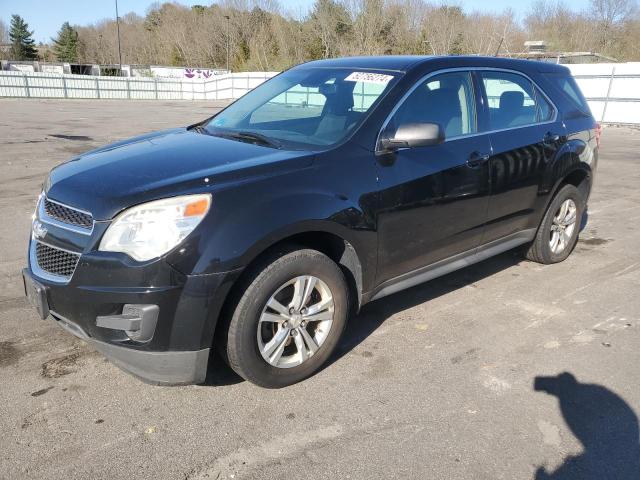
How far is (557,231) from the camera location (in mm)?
5133

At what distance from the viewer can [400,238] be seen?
11.3ft

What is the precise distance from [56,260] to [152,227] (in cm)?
63

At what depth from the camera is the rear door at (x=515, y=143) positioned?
13.4 ft

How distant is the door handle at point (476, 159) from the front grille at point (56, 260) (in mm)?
2571

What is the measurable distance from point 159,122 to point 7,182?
11.9 meters

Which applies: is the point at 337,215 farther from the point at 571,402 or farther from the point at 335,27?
the point at 335,27

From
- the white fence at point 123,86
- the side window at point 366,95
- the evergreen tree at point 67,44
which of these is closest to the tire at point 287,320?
the side window at point 366,95

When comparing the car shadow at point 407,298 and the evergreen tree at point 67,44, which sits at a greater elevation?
the evergreen tree at point 67,44

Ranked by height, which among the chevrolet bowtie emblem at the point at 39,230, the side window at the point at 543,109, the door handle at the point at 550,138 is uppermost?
the side window at the point at 543,109

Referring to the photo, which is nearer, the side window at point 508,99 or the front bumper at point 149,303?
the front bumper at point 149,303

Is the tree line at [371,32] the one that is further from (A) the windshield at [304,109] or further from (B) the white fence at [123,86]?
(A) the windshield at [304,109]

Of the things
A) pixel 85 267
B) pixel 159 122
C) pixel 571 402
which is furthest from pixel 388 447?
pixel 159 122

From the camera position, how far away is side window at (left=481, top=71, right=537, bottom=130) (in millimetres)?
4145

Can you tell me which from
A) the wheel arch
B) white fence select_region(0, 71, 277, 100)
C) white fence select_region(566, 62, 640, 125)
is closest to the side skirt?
the wheel arch
